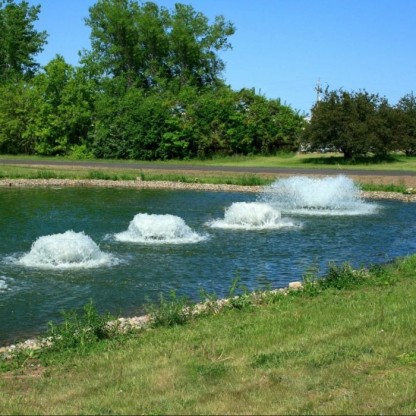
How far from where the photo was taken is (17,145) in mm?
72625

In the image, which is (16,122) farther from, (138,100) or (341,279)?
(341,279)

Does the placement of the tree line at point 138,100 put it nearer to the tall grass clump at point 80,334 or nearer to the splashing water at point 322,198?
the splashing water at point 322,198

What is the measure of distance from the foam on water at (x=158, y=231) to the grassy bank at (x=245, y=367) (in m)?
10.3

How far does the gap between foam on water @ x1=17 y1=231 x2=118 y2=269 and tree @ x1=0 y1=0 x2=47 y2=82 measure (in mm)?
78240

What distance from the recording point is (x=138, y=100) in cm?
6581

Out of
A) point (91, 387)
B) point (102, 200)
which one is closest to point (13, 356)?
point (91, 387)

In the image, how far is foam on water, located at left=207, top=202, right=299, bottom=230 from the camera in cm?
2407

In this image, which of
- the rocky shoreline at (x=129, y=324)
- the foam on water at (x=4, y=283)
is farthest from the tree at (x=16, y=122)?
the rocky shoreline at (x=129, y=324)

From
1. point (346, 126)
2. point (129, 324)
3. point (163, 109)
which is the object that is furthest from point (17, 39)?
point (129, 324)

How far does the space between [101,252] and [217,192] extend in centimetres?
2025

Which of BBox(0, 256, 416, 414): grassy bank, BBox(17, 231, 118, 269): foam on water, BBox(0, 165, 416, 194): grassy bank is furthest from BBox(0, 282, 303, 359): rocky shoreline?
BBox(0, 165, 416, 194): grassy bank

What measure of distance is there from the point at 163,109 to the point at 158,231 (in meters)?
44.2

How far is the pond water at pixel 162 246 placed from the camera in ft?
45.5

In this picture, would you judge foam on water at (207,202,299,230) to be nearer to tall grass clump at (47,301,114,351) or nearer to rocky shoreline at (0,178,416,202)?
rocky shoreline at (0,178,416,202)
